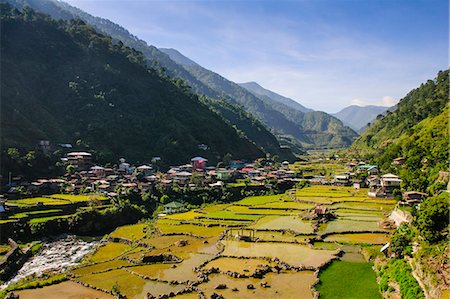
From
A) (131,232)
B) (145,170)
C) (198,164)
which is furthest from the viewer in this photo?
(198,164)

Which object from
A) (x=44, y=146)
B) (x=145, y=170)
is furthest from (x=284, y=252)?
(x=44, y=146)

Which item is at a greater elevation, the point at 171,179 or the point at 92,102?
the point at 92,102

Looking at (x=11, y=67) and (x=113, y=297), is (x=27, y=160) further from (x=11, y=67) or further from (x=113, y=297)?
(x=113, y=297)

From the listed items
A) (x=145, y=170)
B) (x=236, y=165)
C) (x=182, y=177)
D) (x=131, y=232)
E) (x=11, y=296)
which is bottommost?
(x=131, y=232)

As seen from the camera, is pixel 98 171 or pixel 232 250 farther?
pixel 98 171

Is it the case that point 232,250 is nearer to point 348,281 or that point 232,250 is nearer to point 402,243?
point 348,281

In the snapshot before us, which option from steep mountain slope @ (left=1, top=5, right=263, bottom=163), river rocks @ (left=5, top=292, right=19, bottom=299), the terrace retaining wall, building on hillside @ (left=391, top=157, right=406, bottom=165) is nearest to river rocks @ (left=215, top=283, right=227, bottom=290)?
river rocks @ (left=5, top=292, right=19, bottom=299)
